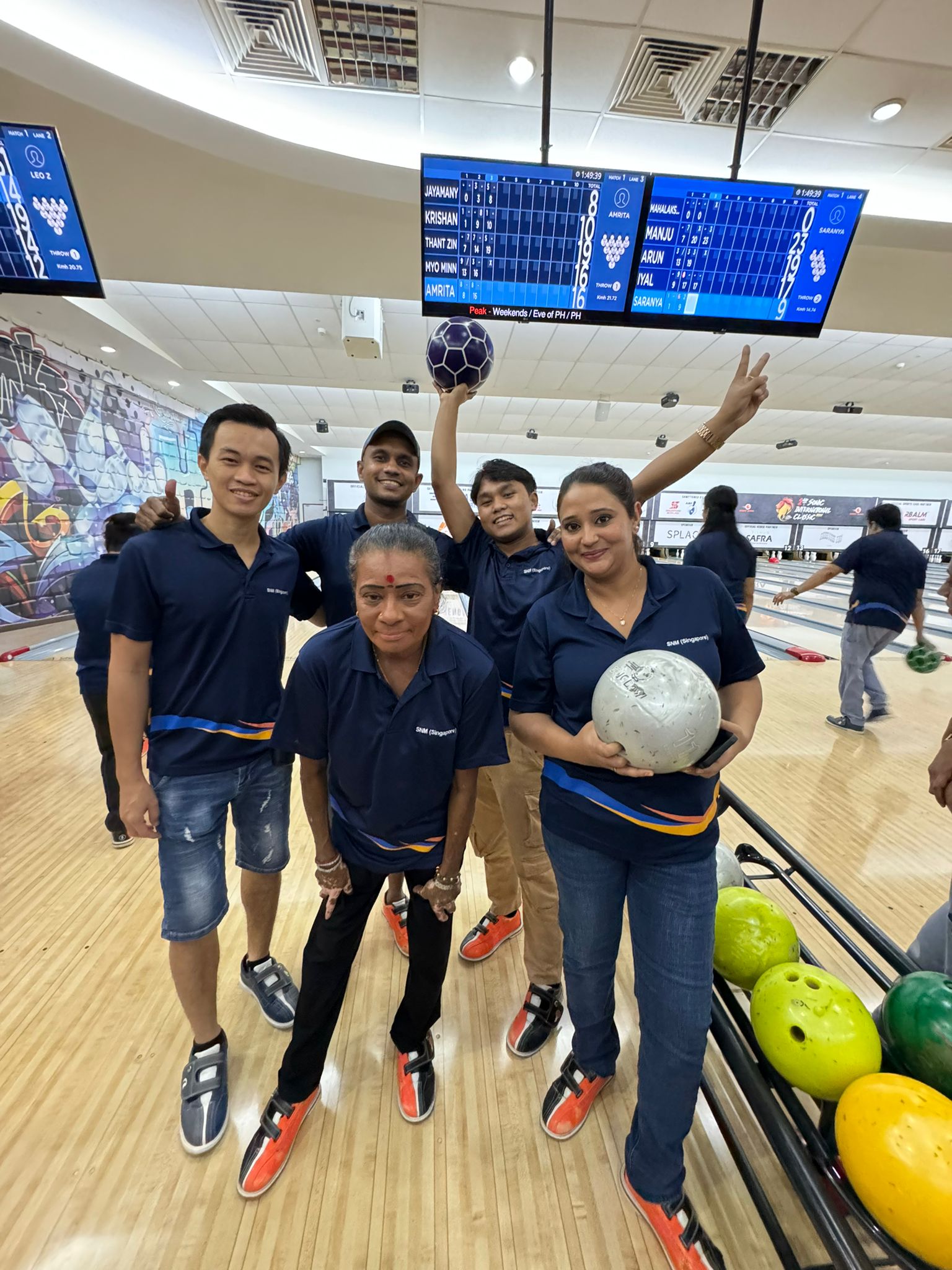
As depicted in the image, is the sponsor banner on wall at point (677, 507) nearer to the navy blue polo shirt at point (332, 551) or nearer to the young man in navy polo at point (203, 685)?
the navy blue polo shirt at point (332, 551)

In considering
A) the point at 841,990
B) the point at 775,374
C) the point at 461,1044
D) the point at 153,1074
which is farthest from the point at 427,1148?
the point at 775,374

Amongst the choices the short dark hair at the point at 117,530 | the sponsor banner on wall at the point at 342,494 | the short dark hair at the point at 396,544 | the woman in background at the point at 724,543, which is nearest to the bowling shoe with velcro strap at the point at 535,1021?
the short dark hair at the point at 396,544

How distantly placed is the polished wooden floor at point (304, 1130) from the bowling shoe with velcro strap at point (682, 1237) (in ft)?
0.19

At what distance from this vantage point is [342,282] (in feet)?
12.1

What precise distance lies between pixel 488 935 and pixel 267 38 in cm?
356

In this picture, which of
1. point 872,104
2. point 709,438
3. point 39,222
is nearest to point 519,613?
point 709,438

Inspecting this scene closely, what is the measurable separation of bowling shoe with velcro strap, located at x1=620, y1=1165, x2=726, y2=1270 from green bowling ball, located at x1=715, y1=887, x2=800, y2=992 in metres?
0.44

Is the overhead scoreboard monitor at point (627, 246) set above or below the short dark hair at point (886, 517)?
above

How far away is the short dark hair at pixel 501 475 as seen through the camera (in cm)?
146

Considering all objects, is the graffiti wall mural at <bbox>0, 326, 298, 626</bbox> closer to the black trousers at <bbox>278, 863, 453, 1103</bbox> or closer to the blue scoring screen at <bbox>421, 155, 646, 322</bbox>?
the blue scoring screen at <bbox>421, 155, 646, 322</bbox>

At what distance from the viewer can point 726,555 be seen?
323 centimetres

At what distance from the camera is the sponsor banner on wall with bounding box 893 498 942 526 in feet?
46.6

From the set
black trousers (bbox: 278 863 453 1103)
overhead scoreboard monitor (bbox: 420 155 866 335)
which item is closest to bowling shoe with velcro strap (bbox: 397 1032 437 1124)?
black trousers (bbox: 278 863 453 1103)

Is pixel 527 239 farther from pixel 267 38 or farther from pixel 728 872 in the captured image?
pixel 728 872
